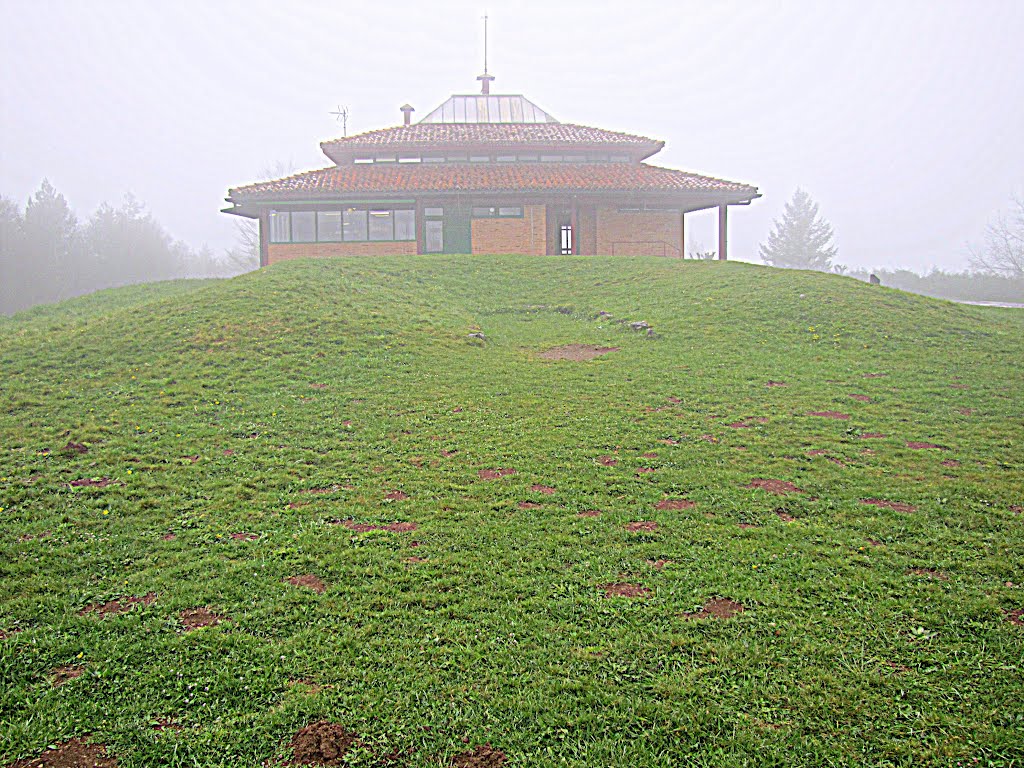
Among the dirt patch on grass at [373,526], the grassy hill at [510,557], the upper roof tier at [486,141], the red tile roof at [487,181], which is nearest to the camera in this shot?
the grassy hill at [510,557]

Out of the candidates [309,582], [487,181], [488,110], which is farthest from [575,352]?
[488,110]

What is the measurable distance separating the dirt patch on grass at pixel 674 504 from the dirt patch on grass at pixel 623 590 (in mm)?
1725

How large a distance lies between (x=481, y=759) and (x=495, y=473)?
478 centimetres

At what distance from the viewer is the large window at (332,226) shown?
98.5 ft

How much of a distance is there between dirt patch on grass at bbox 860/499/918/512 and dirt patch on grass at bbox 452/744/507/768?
528 centimetres

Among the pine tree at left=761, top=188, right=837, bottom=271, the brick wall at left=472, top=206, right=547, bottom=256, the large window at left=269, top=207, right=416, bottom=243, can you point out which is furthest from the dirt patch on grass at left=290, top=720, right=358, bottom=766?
the pine tree at left=761, top=188, right=837, bottom=271

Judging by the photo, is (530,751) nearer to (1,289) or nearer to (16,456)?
(16,456)

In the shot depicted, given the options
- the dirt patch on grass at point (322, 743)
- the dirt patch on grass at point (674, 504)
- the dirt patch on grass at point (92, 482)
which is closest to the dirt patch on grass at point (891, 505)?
the dirt patch on grass at point (674, 504)

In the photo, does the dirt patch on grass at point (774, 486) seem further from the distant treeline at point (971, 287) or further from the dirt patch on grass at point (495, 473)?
the distant treeline at point (971, 287)

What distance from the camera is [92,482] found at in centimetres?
838

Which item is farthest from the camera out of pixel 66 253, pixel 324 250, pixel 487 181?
pixel 66 253

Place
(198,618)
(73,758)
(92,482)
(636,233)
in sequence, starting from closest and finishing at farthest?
(73,758) < (198,618) < (92,482) < (636,233)

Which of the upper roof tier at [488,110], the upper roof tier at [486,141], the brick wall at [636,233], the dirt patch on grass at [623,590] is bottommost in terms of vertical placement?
the dirt patch on grass at [623,590]

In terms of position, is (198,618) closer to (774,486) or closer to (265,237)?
(774,486)
